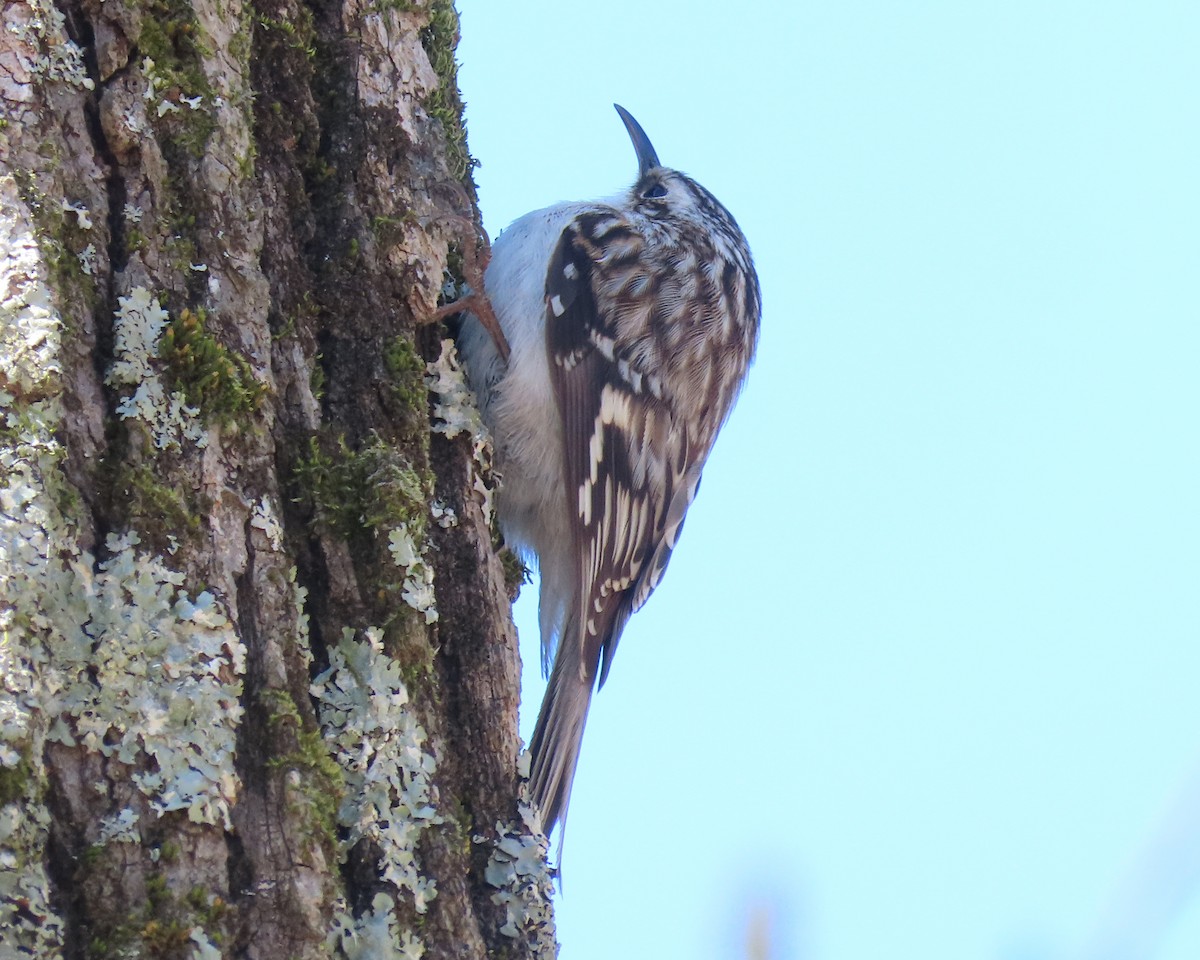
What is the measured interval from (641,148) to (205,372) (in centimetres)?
288

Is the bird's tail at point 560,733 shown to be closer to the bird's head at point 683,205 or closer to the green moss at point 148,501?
the green moss at point 148,501

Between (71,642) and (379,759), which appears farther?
(379,759)

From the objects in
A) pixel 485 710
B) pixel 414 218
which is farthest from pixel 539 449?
pixel 485 710

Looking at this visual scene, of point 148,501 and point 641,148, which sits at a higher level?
point 641,148

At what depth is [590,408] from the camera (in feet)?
11.0

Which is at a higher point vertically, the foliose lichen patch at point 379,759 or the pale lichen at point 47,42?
the pale lichen at point 47,42

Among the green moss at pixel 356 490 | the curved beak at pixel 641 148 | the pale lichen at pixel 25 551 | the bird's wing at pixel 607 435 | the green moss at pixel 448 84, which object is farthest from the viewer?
the curved beak at pixel 641 148

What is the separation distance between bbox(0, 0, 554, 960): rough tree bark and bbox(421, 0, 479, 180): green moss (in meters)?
0.37

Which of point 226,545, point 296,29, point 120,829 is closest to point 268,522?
point 226,545

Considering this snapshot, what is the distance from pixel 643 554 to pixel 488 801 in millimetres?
1520

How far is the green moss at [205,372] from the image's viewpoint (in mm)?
1864

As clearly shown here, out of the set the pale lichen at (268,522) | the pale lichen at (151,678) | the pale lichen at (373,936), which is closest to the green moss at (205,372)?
the pale lichen at (268,522)

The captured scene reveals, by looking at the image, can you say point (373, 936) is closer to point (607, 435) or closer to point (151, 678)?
point (151, 678)

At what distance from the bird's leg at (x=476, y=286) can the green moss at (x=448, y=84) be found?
121 millimetres
